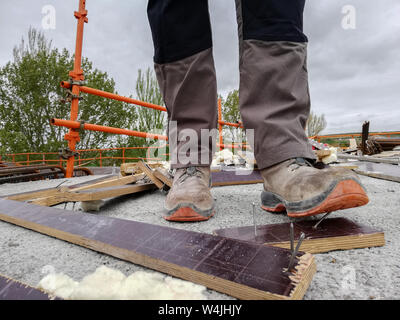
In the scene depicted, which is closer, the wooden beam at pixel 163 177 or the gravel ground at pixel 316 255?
the gravel ground at pixel 316 255

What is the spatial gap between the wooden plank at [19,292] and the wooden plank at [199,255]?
16cm

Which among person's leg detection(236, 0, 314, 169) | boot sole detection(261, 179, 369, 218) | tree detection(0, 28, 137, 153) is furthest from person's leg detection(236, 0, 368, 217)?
tree detection(0, 28, 137, 153)

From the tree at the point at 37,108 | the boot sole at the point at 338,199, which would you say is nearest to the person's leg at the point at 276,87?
the boot sole at the point at 338,199

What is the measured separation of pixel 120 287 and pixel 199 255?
148 mm

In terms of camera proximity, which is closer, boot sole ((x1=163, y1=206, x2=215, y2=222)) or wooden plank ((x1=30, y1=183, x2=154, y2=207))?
boot sole ((x1=163, y1=206, x2=215, y2=222))

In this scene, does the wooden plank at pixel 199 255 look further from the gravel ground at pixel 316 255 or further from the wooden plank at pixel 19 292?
the wooden plank at pixel 19 292

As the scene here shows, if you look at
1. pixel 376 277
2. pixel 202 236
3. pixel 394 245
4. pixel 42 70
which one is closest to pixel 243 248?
pixel 202 236

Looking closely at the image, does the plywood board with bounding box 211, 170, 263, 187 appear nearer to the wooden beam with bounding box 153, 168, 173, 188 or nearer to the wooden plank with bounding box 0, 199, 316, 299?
the wooden beam with bounding box 153, 168, 173, 188

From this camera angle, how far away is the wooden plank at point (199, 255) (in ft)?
1.19

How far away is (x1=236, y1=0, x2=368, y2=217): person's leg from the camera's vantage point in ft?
2.60

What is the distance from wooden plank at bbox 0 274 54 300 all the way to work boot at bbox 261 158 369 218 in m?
0.60

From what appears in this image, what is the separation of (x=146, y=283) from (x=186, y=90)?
799 mm

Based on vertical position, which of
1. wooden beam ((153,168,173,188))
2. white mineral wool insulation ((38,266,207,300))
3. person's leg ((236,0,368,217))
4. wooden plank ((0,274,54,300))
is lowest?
white mineral wool insulation ((38,266,207,300))

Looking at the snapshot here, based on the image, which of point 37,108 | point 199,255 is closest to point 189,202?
point 199,255
